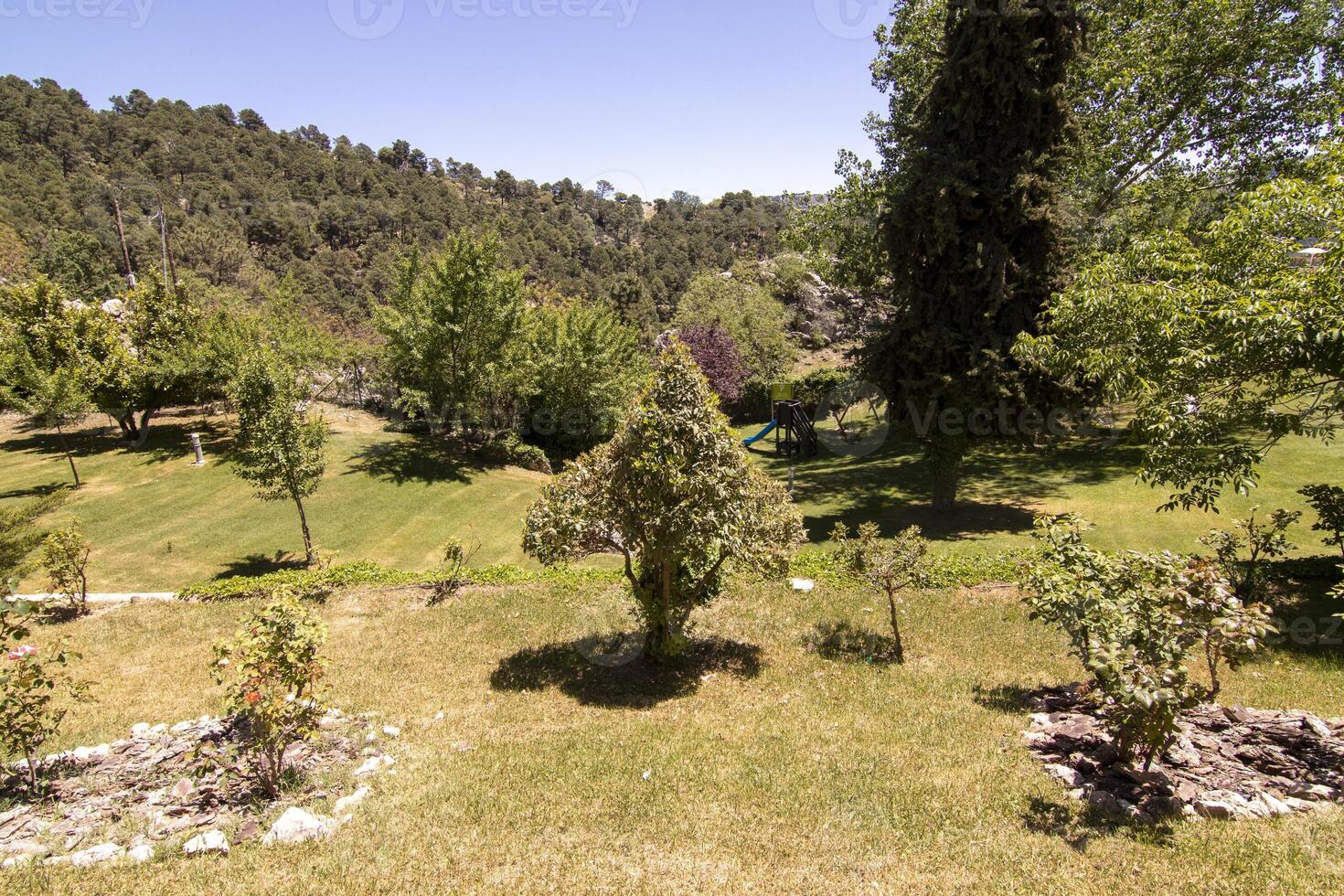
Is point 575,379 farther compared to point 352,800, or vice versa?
point 575,379

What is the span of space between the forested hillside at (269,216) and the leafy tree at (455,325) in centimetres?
2057

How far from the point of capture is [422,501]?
2325 centimetres

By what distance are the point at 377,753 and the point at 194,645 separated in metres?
6.88

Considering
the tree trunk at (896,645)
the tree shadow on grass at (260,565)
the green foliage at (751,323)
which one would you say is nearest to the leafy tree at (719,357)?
the green foliage at (751,323)

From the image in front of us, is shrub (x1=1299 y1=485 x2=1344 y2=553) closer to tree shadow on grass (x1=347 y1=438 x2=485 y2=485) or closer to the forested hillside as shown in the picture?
tree shadow on grass (x1=347 y1=438 x2=485 y2=485)

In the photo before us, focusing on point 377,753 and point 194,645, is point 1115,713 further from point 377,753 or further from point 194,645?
point 194,645

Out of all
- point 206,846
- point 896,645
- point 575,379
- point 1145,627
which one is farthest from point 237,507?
point 1145,627

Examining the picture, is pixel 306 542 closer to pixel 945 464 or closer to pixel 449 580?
pixel 449 580

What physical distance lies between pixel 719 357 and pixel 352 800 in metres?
36.7

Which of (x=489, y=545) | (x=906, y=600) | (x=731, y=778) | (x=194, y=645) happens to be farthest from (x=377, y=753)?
(x=489, y=545)

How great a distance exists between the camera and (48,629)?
13.6m

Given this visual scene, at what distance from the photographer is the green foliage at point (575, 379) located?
29.4m

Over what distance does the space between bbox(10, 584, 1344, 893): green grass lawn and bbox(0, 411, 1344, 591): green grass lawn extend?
5179 millimetres

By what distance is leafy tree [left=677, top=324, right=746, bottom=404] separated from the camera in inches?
1633
